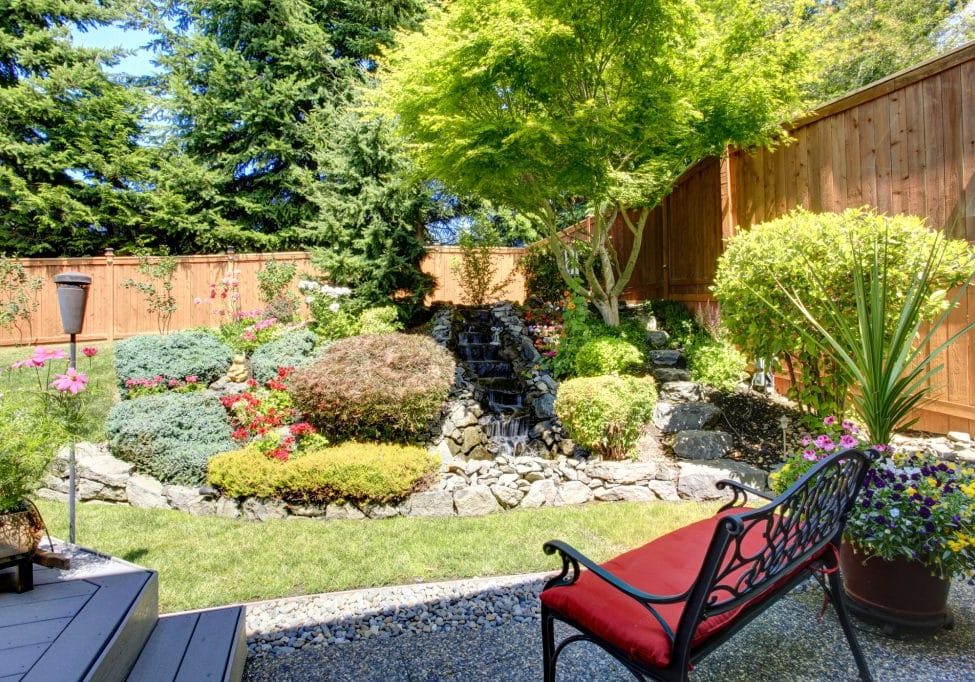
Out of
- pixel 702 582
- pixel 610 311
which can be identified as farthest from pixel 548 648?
pixel 610 311

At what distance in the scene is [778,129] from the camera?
18.1ft

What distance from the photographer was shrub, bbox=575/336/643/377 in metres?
5.92

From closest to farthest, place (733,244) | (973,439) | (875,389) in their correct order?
(875,389) < (973,439) < (733,244)

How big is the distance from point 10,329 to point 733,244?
Result: 12174mm

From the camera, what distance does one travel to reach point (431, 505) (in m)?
4.21

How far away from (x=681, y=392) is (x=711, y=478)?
1797 mm

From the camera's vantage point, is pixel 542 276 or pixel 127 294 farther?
pixel 127 294

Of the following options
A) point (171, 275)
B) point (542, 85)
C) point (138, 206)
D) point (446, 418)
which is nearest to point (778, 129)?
point (542, 85)

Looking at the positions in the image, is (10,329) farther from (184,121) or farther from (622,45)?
(622,45)

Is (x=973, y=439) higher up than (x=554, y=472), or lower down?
higher up

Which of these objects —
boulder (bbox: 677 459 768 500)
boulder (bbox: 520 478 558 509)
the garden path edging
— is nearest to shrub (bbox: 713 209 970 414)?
boulder (bbox: 677 459 768 500)

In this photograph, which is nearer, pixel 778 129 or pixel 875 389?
pixel 875 389

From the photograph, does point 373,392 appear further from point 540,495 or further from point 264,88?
point 264,88

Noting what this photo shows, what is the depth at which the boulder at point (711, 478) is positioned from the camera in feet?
13.8
